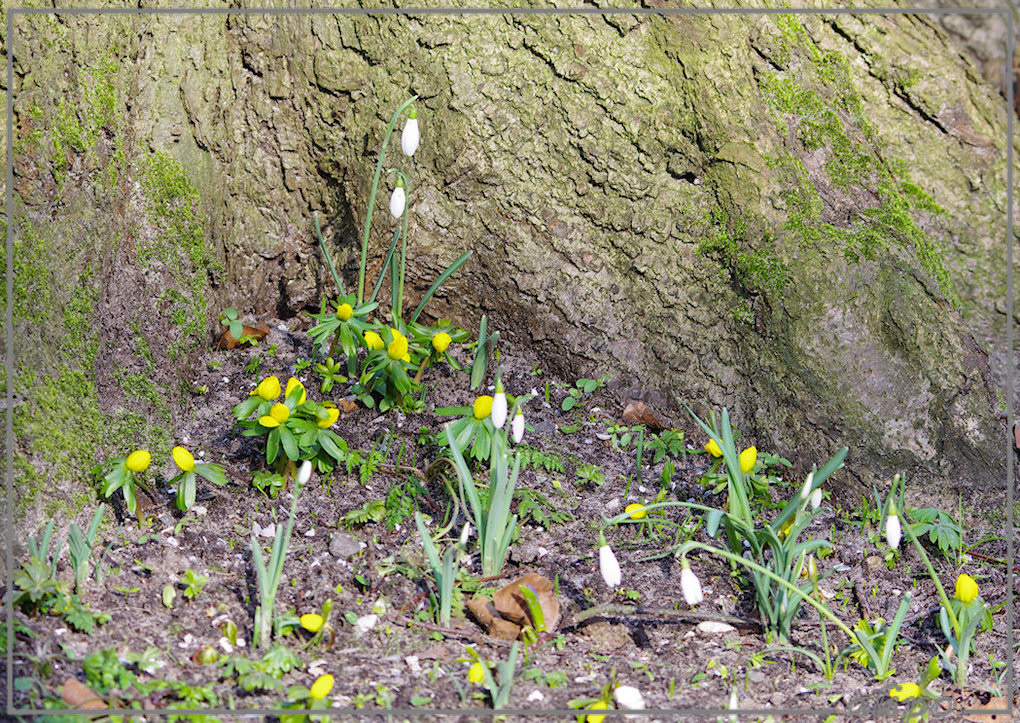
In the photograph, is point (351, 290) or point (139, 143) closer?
→ point (139, 143)

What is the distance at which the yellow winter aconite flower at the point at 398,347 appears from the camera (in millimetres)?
2787

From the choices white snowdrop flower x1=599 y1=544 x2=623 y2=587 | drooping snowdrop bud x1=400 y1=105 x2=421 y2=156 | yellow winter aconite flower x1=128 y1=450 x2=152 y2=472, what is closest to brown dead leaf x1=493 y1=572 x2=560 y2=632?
white snowdrop flower x1=599 y1=544 x2=623 y2=587

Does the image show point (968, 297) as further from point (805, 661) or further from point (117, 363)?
point (117, 363)

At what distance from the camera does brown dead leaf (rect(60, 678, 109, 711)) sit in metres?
1.90

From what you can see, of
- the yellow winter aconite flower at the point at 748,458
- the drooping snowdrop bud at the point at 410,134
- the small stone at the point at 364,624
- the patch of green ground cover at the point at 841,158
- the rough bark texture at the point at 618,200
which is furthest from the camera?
the patch of green ground cover at the point at 841,158

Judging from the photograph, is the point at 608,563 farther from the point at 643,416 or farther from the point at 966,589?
the point at 643,416

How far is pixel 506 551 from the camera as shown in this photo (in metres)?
2.54

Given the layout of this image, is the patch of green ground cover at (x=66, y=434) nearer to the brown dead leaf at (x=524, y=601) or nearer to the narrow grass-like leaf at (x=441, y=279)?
the narrow grass-like leaf at (x=441, y=279)

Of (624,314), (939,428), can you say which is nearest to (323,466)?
(624,314)

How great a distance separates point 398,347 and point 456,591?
2.52ft

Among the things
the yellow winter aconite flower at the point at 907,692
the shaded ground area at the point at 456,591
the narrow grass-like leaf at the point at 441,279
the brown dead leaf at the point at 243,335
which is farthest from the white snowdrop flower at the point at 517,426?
the brown dead leaf at the point at 243,335

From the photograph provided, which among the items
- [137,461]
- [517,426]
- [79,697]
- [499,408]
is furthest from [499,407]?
[79,697]

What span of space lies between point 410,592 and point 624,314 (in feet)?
4.25

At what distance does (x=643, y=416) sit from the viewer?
3.18 metres
